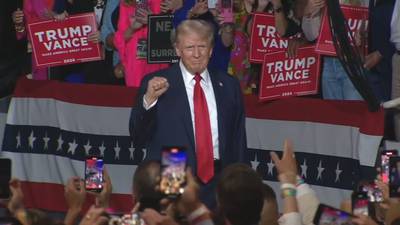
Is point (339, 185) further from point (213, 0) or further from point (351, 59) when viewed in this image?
point (213, 0)

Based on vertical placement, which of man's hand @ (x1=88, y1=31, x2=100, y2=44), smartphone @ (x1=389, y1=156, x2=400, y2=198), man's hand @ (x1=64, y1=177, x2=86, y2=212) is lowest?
man's hand @ (x1=88, y1=31, x2=100, y2=44)

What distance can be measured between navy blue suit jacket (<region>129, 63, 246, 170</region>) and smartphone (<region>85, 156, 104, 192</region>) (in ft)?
1.10

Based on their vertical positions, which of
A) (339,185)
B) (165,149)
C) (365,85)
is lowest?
(339,185)

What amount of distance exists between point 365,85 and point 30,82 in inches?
150

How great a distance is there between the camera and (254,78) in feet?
47.7

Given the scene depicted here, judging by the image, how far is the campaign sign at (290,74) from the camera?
1393cm

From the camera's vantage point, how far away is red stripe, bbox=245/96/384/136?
13.3 m

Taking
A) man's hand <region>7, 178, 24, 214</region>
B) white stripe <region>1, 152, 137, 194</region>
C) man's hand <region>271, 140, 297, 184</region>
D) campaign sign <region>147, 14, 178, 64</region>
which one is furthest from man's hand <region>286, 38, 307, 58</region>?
man's hand <region>7, 178, 24, 214</region>

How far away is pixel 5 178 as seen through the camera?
30.3ft

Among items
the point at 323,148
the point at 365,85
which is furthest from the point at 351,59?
the point at 323,148

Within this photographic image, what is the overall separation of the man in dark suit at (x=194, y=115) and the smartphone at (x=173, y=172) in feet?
9.44

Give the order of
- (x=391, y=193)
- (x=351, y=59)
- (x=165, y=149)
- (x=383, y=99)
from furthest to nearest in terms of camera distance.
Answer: (x=383, y=99)
(x=351, y=59)
(x=391, y=193)
(x=165, y=149)

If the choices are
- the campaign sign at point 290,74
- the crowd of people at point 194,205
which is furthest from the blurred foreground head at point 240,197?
the campaign sign at point 290,74

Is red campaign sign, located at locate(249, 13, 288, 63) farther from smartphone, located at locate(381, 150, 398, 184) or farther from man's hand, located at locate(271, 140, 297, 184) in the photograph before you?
man's hand, located at locate(271, 140, 297, 184)
